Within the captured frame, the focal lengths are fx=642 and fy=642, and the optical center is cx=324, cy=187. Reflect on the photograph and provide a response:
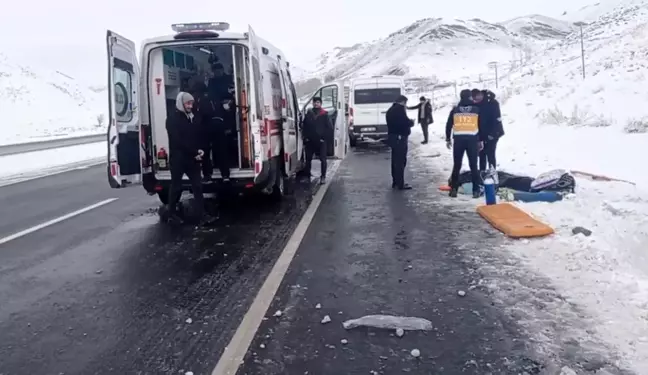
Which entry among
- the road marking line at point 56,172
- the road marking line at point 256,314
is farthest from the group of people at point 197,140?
the road marking line at point 56,172

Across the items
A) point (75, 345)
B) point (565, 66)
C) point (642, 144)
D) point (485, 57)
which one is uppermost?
point (485, 57)

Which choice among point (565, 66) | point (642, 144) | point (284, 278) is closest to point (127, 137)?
point (284, 278)

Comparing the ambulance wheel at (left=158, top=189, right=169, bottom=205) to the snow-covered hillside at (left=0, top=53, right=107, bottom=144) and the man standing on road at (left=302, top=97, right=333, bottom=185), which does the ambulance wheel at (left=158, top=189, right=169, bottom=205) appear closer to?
the man standing on road at (left=302, top=97, right=333, bottom=185)

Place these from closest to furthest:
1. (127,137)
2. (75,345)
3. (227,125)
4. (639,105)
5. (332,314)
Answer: (75,345)
(332,314)
(127,137)
(227,125)
(639,105)

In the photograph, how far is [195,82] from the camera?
9320mm

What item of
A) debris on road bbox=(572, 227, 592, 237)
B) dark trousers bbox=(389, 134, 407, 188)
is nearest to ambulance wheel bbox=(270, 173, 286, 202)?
dark trousers bbox=(389, 134, 407, 188)

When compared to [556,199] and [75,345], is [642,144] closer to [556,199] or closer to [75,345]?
[556,199]

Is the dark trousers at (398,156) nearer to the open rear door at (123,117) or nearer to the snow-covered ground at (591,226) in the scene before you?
the snow-covered ground at (591,226)

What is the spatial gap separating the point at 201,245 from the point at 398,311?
3074mm

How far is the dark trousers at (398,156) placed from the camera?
10906mm

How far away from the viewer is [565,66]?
34.0 metres

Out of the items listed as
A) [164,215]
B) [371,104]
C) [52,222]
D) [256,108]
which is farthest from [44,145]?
[256,108]

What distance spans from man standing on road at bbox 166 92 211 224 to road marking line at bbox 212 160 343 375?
1.59m

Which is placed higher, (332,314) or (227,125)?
(227,125)
